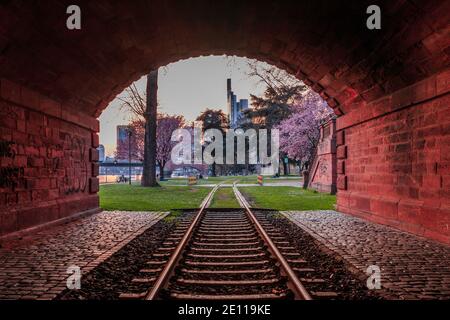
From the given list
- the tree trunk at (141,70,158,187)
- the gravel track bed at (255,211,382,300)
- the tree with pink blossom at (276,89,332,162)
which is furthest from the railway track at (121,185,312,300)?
the tree with pink blossom at (276,89,332,162)

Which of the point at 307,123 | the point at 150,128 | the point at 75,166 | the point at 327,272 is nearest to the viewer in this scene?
the point at 327,272

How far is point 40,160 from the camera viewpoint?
8.75 metres

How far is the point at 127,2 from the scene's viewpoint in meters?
6.99

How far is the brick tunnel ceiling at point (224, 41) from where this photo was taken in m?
6.42

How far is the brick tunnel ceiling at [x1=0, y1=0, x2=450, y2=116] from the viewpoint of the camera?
6.42 m

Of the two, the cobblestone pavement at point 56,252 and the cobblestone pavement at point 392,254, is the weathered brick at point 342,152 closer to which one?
the cobblestone pavement at point 392,254

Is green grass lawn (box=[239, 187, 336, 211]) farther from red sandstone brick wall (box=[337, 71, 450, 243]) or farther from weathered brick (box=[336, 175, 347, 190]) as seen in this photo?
red sandstone brick wall (box=[337, 71, 450, 243])

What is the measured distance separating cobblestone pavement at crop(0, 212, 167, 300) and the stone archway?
Result: 72 cm

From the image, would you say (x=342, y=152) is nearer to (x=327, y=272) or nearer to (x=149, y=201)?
(x=327, y=272)

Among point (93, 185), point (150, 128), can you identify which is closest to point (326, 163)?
point (93, 185)

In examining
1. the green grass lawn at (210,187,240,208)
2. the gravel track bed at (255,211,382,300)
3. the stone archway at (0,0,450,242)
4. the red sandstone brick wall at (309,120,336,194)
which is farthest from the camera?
the red sandstone brick wall at (309,120,336,194)

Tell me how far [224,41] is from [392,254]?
22.3 ft

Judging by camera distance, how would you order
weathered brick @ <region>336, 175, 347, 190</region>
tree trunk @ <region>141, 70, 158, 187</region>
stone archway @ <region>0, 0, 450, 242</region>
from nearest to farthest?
stone archway @ <region>0, 0, 450, 242</region>
weathered brick @ <region>336, 175, 347, 190</region>
tree trunk @ <region>141, 70, 158, 187</region>

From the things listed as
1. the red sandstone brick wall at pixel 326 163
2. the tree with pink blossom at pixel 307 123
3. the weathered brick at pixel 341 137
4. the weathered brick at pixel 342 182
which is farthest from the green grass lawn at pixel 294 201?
the tree with pink blossom at pixel 307 123
